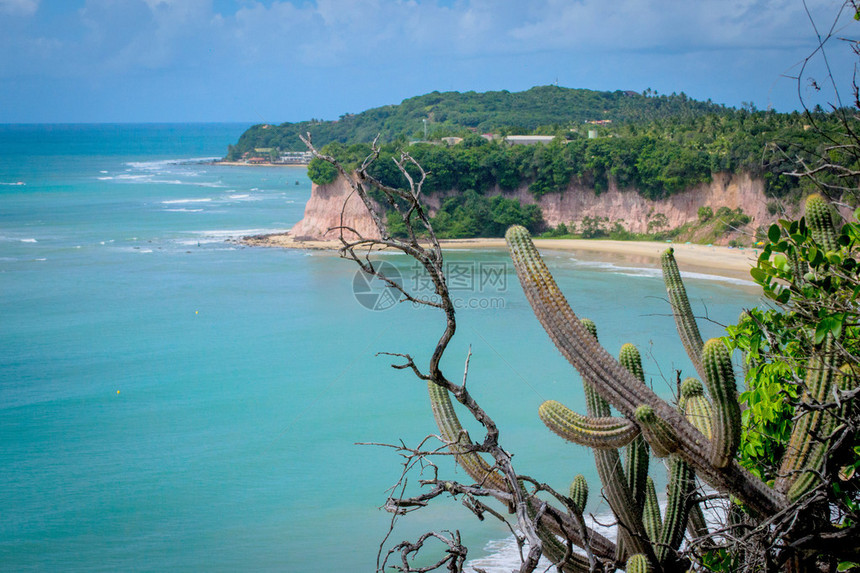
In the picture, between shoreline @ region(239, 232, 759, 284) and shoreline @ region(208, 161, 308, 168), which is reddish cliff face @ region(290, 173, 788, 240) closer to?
shoreline @ region(239, 232, 759, 284)

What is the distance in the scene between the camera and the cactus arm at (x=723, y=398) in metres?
5.04

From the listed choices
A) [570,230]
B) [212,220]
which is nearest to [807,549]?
[570,230]

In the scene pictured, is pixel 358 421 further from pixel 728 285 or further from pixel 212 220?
pixel 212 220

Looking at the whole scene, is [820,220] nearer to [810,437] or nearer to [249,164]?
[810,437]

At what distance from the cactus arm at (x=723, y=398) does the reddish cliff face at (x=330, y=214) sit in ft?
137

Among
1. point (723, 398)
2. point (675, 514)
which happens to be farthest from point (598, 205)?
point (723, 398)

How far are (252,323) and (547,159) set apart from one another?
24595 millimetres

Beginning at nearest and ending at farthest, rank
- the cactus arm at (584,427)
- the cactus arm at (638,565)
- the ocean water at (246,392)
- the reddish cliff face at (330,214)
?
1. the cactus arm at (584,427)
2. the cactus arm at (638,565)
3. the ocean water at (246,392)
4. the reddish cliff face at (330,214)

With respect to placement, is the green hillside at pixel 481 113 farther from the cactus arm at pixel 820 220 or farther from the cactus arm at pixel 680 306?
the cactus arm at pixel 820 220

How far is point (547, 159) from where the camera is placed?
5012 centimetres

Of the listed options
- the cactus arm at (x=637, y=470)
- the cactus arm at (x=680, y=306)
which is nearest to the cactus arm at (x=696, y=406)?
the cactus arm at (x=680, y=306)

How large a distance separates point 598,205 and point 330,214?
17.1 m

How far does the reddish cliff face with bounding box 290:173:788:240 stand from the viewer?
44938 millimetres

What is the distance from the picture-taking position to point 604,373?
5.32 m
